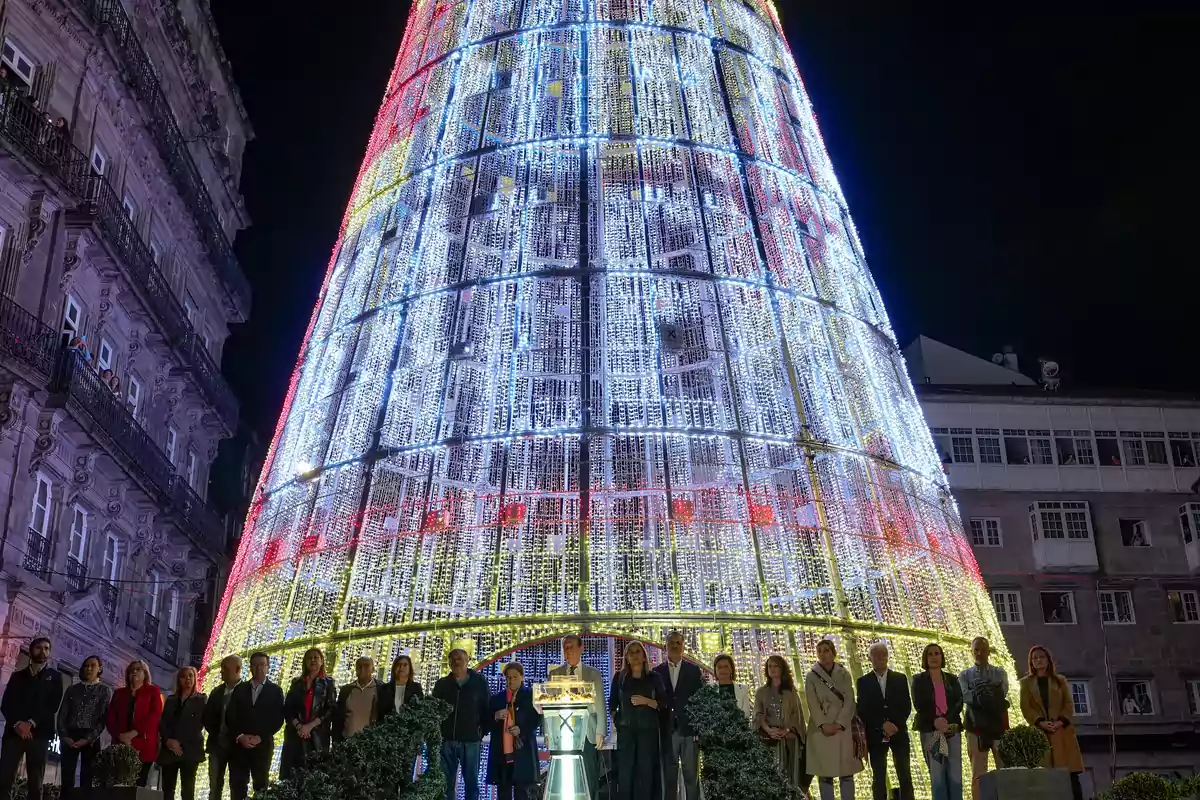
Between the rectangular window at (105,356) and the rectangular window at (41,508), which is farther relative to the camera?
the rectangular window at (105,356)

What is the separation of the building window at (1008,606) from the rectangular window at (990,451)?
13.5 ft

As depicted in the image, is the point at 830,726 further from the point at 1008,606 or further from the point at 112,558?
the point at 1008,606

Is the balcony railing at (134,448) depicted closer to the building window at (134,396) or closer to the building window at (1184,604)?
the building window at (134,396)

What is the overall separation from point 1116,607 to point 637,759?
99.6 feet

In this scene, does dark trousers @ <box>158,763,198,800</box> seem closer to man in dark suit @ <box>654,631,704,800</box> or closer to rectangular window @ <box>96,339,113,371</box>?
man in dark suit @ <box>654,631,704,800</box>

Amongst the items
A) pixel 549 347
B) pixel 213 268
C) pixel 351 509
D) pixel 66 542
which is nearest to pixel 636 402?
pixel 549 347

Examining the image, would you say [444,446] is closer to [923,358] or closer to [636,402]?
[636,402]

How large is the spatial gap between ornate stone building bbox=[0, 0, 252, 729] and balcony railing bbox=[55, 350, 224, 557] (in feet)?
0.22

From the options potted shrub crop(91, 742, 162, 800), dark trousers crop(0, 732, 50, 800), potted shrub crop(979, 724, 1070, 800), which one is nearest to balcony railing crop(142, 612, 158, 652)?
dark trousers crop(0, 732, 50, 800)

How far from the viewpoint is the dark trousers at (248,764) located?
10.5 metres

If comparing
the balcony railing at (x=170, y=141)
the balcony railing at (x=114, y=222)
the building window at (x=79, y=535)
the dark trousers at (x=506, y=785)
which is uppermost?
the balcony railing at (x=170, y=141)

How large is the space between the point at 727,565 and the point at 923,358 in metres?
32.5

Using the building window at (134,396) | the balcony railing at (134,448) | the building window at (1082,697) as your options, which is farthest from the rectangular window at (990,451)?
the building window at (134,396)

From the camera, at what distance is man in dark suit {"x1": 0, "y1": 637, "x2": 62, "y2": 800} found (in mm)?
10133
